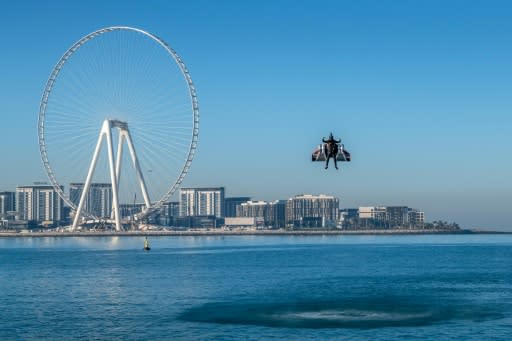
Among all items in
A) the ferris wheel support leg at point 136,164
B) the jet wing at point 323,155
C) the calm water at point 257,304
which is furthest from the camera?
the ferris wheel support leg at point 136,164

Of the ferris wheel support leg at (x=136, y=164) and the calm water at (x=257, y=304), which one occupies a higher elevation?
the ferris wheel support leg at (x=136, y=164)

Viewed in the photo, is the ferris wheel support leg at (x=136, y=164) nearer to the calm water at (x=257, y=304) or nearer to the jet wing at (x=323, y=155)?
the calm water at (x=257, y=304)

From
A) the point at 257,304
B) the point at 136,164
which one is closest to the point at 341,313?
the point at 257,304

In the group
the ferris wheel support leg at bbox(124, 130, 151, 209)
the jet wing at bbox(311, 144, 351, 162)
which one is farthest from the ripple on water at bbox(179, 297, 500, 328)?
the ferris wheel support leg at bbox(124, 130, 151, 209)

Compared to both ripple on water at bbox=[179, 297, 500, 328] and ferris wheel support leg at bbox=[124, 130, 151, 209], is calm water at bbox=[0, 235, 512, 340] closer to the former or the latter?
ripple on water at bbox=[179, 297, 500, 328]

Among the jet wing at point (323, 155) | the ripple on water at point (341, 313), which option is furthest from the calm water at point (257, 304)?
the jet wing at point (323, 155)

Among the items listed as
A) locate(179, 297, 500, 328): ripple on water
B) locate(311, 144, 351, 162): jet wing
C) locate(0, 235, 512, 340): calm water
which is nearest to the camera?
locate(311, 144, 351, 162): jet wing

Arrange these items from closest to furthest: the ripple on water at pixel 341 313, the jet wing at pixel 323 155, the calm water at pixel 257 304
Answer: the jet wing at pixel 323 155 < the calm water at pixel 257 304 < the ripple on water at pixel 341 313

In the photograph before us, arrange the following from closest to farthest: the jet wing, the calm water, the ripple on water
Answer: the jet wing
the calm water
the ripple on water

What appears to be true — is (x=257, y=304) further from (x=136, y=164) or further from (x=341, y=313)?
(x=136, y=164)

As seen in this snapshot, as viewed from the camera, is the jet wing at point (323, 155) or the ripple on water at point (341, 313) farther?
the ripple on water at point (341, 313)
